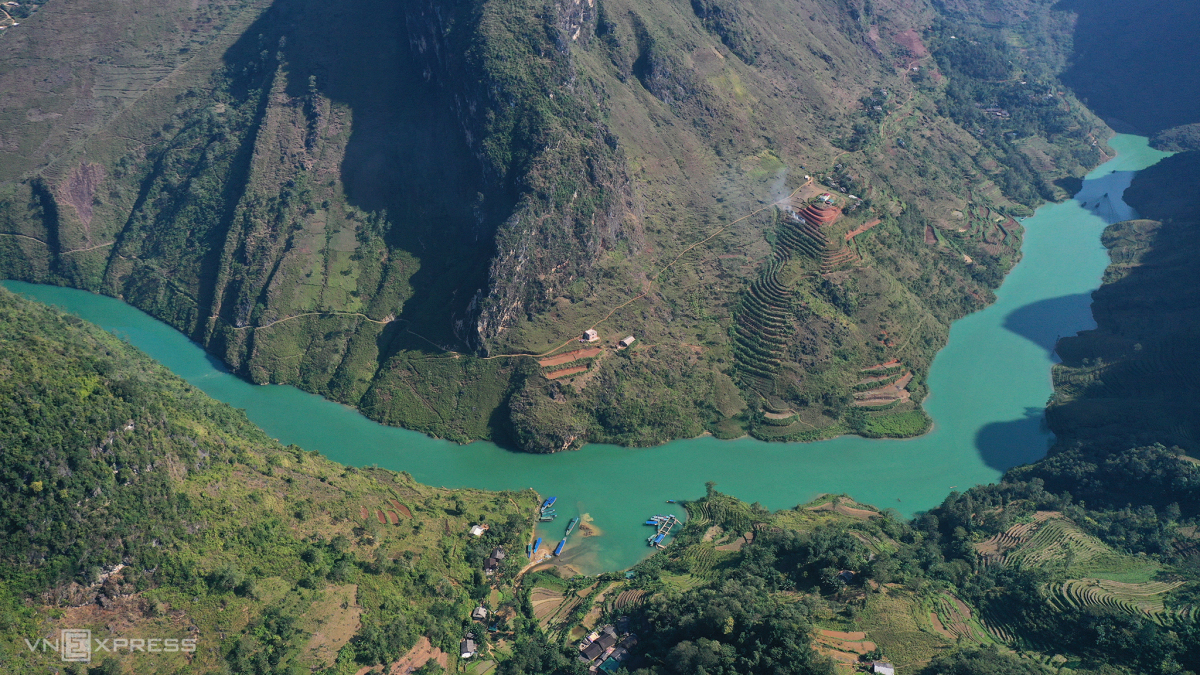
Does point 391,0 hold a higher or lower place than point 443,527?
higher

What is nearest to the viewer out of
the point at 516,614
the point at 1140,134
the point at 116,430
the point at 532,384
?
the point at 116,430

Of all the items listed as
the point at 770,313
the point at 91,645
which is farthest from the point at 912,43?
the point at 91,645

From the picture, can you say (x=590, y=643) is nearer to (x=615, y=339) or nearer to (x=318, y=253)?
(x=615, y=339)

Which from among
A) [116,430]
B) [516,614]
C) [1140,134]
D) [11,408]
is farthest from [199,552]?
[1140,134]

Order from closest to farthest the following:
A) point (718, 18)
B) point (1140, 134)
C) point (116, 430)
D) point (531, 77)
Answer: point (116, 430), point (531, 77), point (718, 18), point (1140, 134)

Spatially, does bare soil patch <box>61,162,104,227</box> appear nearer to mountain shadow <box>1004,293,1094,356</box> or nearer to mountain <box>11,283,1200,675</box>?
mountain <box>11,283,1200,675</box>

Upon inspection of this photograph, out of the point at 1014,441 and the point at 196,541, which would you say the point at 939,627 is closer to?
the point at 1014,441

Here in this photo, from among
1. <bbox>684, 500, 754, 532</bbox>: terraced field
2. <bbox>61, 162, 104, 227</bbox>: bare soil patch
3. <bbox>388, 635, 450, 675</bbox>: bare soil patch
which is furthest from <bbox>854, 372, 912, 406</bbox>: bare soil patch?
<bbox>61, 162, 104, 227</bbox>: bare soil patch
